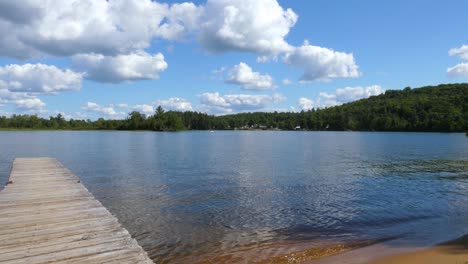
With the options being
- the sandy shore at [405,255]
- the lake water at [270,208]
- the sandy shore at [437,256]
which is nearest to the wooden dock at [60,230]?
the lake water at [270,208]

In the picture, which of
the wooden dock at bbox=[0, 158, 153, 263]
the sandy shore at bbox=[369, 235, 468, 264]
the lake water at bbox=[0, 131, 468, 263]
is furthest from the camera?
the lake water at bbox=[0, 131, 468, 263]

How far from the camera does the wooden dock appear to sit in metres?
7.21

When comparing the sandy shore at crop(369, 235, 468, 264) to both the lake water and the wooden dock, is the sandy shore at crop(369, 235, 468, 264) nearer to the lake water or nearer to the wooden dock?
the lake water

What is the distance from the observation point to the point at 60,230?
8.98m

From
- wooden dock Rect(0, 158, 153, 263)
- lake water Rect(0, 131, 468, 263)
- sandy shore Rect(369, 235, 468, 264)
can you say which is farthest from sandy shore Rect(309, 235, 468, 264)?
wooden dock Rect(0, 158, 153, 263)

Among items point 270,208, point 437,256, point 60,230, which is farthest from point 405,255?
point 60,230

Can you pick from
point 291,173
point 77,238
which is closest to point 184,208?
point 77,238

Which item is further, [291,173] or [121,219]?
[291,173]

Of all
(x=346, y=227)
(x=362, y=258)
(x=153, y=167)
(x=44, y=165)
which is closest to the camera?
(x=362, y=258)

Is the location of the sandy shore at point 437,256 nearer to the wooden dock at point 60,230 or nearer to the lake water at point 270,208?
the lake water at point 270,208

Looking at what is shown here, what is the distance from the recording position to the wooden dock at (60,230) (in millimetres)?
7211

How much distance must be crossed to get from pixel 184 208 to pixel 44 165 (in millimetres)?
13253

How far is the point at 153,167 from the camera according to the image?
34.3 meters

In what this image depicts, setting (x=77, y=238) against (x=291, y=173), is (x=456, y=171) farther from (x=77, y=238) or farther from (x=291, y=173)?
(x=77, y=238)
